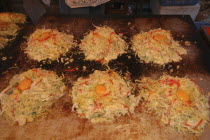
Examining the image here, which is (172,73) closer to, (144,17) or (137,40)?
(137,40)

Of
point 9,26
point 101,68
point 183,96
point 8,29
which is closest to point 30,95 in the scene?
point 101,68

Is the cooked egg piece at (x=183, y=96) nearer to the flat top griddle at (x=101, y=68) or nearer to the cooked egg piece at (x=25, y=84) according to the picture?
the flat top griddle at (x=101, y=68)

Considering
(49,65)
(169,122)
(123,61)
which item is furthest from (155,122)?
(49,65)

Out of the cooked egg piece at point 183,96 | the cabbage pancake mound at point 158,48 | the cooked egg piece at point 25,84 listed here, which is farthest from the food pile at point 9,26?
the cooked egg piece at point 183,96

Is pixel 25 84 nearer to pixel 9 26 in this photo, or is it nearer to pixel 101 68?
pixel 101 68

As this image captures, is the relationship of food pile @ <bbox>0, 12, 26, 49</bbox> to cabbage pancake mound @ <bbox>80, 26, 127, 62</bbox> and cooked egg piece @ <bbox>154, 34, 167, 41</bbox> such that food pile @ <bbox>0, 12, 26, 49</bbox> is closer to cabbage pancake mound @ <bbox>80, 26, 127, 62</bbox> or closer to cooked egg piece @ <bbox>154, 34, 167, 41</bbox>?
cabbage pancake mound @ <bbox>80, 26, 127, 62</bbox>
